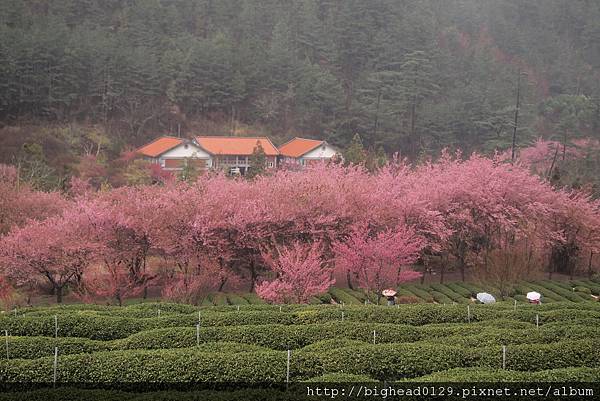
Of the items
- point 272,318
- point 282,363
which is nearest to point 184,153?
point 272,318

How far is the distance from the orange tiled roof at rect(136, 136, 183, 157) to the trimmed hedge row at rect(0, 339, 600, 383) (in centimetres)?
3996

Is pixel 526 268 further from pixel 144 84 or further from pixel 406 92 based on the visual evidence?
pixel 144 84

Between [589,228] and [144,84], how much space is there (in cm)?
4417

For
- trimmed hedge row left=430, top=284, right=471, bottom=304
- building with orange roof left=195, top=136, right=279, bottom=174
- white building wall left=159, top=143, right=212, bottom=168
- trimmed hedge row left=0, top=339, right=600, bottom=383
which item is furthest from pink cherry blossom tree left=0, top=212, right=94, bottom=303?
building with orange roof left=195, top=136, right=279, bottom=174

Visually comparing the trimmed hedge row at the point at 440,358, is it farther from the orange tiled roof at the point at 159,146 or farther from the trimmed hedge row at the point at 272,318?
the orange tiled roof at the point at 159,146

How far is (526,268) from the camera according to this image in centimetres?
2866

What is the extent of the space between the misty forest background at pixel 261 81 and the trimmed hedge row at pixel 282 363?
27.5 meters

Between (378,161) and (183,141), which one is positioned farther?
(183,141)

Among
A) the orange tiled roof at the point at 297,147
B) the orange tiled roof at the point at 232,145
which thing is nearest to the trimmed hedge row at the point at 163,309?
the orange tiled roof at the point at 232,145

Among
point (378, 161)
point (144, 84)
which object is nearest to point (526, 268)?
point (378, 161)

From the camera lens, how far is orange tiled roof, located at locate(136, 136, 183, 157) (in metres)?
52.8

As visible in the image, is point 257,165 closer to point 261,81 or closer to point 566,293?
point 261,81

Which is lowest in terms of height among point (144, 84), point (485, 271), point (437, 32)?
point (485, 271)

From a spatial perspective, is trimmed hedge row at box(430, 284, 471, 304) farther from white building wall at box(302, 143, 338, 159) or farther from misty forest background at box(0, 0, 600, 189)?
white building wall at box(302, 143, 338, 159)
